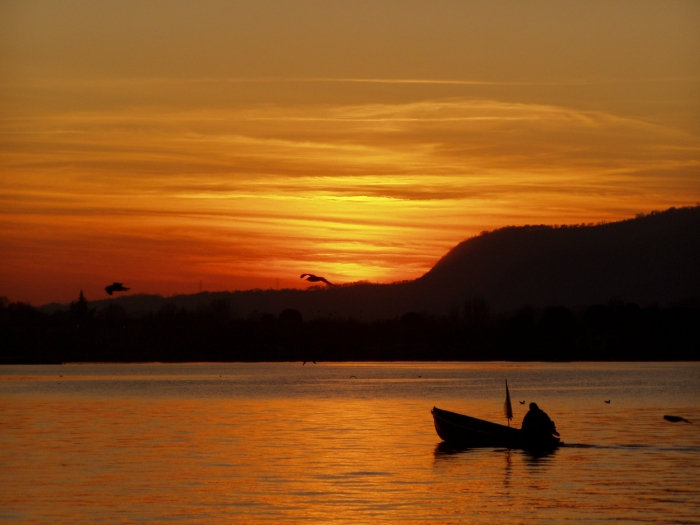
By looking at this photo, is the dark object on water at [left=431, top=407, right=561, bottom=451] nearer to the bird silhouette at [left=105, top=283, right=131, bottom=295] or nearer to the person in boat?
the person in boat

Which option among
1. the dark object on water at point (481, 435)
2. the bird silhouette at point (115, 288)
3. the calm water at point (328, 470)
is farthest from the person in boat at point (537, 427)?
the bird silhouette at point (115, 288)

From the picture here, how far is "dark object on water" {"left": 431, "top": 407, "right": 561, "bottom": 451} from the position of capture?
161 feet

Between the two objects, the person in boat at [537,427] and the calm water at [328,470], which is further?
the person in boat at [537,427]

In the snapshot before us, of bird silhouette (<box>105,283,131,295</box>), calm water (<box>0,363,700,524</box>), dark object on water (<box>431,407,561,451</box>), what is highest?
bird silhouette (<box>105,283,131,295</box>)

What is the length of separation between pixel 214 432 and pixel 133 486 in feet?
77.4

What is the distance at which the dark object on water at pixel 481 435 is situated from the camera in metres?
49.1

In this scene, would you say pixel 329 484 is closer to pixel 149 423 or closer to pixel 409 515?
pixel 409 515

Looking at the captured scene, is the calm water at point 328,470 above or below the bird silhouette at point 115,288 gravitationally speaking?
below

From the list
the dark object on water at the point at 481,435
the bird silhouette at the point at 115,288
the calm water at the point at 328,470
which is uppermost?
the bird silhouette at the point at 115,288

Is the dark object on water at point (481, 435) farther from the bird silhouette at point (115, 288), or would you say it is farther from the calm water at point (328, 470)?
the bird silhouette at point (115, 288)

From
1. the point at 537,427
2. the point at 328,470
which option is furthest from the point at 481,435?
the point at 328,470

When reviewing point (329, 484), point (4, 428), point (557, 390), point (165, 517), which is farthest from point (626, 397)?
point (165, 517)

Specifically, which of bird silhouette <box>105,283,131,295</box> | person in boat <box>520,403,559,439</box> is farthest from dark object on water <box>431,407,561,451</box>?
bird silhouette <box>105,283,131,295</box>

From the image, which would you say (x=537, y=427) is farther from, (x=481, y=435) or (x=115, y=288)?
(x=115, y=288)
